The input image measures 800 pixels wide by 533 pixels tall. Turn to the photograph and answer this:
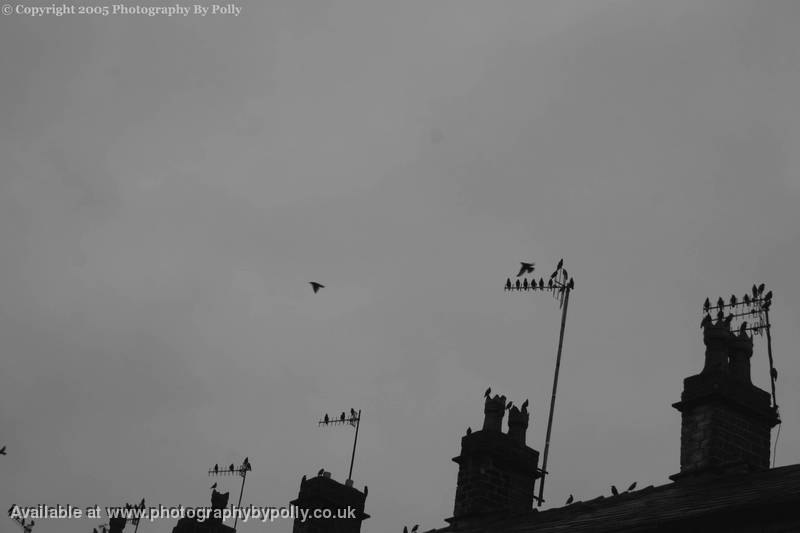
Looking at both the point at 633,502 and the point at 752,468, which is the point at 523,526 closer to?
the point at 633,502

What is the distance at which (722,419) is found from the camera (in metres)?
18.7

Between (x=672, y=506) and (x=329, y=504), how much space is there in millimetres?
10618

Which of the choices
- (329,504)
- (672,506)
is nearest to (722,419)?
(672,506)

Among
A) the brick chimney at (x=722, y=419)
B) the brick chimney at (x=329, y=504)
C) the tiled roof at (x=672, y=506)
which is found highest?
the brick chimney at (x=722, y=419)

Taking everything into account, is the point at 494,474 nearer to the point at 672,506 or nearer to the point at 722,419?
the point at 722,419

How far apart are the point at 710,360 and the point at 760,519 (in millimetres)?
7881

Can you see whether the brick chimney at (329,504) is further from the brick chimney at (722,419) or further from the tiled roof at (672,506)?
A: the brick chimney at (722,419)

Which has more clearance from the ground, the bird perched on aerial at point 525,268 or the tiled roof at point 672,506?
the bird perched on aerial at point 525,268

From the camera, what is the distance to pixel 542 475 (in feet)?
72.0

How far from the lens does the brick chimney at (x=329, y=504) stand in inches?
926

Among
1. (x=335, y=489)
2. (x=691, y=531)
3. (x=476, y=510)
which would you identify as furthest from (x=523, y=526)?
(x=335, y=489)

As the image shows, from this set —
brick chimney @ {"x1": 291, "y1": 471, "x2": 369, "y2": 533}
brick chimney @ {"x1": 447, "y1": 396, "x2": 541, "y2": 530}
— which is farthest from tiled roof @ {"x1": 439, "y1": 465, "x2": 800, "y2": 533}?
brick chimney @ {"x1": 291, "y1": 471, "x2": 369, "y2": 533}

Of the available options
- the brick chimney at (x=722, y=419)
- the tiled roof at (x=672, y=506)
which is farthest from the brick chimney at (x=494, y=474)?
the brick chimney at (x=722, y=419)

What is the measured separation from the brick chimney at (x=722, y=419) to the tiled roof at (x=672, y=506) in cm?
82
